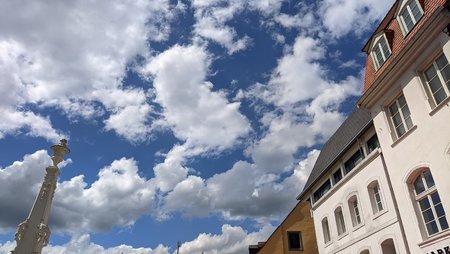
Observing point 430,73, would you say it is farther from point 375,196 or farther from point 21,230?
point 21,230

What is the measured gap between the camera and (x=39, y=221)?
1046cm

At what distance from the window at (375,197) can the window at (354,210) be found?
1494mm

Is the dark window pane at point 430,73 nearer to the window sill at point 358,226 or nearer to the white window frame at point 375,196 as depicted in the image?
the white window frame at point 375,196

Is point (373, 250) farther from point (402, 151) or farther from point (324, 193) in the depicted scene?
point (324, 193)

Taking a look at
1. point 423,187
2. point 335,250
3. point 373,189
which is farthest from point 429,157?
point 335,250

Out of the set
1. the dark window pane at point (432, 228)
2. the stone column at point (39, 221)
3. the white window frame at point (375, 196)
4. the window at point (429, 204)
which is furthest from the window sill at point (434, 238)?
the stone column at point (39, 221)

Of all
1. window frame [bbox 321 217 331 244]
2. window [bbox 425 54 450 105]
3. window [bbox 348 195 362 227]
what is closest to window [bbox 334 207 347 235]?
window [bbox 348 195 362 227]

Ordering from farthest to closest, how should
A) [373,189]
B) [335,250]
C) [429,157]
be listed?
1. [335,250]
2. [373,189]
3. [429,157]

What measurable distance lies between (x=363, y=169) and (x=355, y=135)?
1892mm

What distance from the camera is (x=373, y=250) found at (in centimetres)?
1620

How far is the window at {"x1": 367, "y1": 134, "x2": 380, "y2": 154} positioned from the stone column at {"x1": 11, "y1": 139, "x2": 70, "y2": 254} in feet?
44.7

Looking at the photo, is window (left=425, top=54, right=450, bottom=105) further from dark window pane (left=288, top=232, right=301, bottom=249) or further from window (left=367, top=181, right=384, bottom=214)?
dark window pane (left=288, top=232, right=301, bottom=249)

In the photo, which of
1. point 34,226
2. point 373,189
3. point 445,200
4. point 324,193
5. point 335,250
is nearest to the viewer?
point 34,226

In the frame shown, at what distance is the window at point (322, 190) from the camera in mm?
21969
